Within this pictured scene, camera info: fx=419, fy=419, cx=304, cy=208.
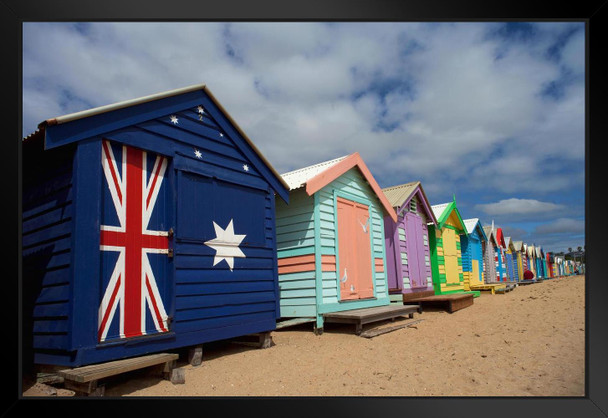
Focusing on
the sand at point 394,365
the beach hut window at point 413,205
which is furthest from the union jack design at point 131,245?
the beach hut window at point 413,205

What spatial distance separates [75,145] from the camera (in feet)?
17.3

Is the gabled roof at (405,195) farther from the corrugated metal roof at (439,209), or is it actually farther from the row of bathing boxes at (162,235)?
the row of bathing boxes at (162,235)

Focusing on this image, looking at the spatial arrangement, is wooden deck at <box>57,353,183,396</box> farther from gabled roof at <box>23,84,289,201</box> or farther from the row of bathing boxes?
gabled roof at <box>23,84,289,201</box>

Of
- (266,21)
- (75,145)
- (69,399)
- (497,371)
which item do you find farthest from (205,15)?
(497,371)

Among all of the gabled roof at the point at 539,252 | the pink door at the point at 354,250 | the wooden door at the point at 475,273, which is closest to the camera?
the pink door at the point at 354,250

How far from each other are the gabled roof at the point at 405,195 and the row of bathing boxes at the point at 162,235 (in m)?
4.37

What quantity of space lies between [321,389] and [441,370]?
6.73ft

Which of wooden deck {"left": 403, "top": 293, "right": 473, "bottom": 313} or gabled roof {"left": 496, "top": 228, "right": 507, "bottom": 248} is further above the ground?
gabled roof {"left": 496, "top": 228, "right": 507, "bottom": 248}

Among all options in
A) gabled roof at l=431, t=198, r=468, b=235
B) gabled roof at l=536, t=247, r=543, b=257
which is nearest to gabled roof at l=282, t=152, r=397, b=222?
gabled roof at l=431, t=198, r=468, b=235

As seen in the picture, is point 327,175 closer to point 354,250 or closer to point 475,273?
point 354,250

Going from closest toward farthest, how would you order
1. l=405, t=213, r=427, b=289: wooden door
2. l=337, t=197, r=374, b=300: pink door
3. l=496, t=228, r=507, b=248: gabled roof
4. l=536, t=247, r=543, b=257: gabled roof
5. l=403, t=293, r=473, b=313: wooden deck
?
l=337, t=197, r=374, b=300: pink door < l=403, t=293, r=473, b=313: wooden deck < l=405, t=213, r=427, b=289: wooden door < l=496, t=228, r=507, b=248: gabled roof < l=536, t=247, r=543, b=257: gabled roof

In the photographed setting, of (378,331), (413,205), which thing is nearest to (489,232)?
(413,205)

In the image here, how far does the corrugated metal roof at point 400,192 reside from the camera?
47.4 ft

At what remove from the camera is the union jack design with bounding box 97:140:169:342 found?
5488mm
